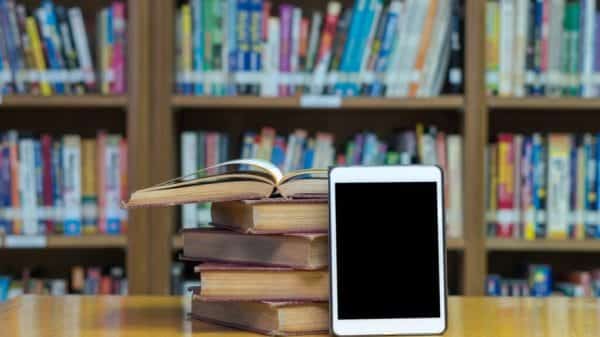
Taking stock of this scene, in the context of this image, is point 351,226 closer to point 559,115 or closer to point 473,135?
point 473,135

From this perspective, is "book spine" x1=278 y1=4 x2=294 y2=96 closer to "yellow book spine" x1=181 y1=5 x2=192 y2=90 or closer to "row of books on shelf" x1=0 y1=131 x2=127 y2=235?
"yellow book spine" x1=181 y1=5 x2=192 y2=90

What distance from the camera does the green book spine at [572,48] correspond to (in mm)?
2531

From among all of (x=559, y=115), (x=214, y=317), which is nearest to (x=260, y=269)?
(x=214, y=317)

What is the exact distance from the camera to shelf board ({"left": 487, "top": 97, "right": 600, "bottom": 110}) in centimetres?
250

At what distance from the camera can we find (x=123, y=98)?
8.16 ft

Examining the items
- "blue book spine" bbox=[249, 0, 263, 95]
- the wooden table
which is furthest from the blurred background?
the wooden table

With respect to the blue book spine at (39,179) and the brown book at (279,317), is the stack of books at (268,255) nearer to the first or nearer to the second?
the brown book at (279,317)

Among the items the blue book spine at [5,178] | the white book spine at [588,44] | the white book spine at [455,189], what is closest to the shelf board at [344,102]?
the white book spine at [455,189]

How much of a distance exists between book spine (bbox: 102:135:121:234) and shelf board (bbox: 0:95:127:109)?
109 mm

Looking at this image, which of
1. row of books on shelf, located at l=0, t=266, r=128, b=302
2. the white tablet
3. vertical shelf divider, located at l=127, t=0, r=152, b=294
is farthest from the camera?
row of books on shelf, located at l=0, t=266, r=128, b=302

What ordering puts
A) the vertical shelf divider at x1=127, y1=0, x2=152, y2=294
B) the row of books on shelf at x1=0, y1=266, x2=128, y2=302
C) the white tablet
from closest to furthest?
1. the white tablet
2. the vertical shelf divider at x1=127, y1=0, x2=152, y2=294
3. the row of books on shelf at x1=0, y1=266, x2=128, y2=302

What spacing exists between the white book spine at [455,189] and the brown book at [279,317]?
1600 mm

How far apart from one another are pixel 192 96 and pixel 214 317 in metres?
1.54

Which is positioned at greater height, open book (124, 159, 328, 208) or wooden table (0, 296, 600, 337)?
open book (124, 159, 328, 208)
